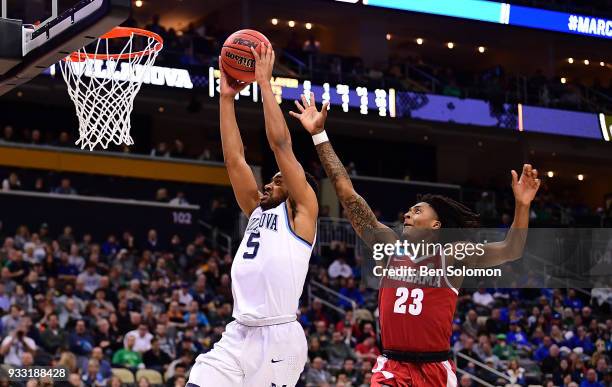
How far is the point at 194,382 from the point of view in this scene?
5.99m

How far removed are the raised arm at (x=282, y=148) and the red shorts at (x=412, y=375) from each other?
1124 mm

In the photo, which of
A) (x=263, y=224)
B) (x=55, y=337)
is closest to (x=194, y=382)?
(x=263, y=224)

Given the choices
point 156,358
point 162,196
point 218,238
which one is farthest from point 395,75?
point 156,358

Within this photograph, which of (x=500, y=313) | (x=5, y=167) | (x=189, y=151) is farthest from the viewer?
(x=189, y=151)

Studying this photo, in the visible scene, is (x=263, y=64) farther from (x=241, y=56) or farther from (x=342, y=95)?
(x=342, y=95)

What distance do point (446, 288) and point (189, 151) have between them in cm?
2101

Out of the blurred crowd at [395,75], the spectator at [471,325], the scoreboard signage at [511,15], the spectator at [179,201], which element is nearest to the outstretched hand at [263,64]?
the spectator at [471,325]

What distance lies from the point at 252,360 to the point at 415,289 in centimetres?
126

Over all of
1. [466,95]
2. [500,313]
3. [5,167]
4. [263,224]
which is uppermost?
[466,95]

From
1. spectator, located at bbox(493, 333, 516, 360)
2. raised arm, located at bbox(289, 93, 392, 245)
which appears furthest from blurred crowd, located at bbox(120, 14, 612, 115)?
raised arm, located at bbox(289, 93, 392, 245)

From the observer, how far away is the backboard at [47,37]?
20.2 ft

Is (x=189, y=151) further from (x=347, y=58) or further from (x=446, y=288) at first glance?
(x=446, y=288)

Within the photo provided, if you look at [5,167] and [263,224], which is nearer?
[263,224]

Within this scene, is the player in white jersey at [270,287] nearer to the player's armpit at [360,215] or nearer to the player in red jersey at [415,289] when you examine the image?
the player in red jersey at [415,289]
